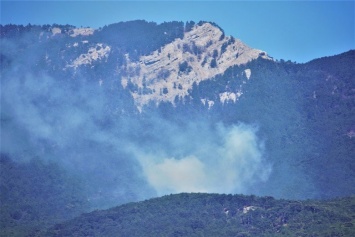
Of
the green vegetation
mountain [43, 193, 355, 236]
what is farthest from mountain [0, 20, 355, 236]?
mountain [43, 193, 355, 236]

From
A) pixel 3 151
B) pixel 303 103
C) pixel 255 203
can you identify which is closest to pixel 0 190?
pixel 3 151

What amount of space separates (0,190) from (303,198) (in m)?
50.8

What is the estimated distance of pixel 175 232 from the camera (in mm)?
137250

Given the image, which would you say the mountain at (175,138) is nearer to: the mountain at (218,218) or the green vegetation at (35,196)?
the green vegetation at (35,196)

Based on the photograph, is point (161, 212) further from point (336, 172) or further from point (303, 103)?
point (303, 103)

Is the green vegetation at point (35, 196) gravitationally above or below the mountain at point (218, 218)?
above

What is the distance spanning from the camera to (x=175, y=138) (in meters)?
183

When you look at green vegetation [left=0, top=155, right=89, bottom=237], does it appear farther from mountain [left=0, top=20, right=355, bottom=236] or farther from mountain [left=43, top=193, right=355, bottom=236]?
mountain [left=43, top=193, right=355, bottom=236]

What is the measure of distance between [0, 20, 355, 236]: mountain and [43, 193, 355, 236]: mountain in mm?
12308

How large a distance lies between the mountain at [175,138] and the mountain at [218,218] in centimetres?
1231

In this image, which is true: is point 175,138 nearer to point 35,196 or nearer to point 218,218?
point 35,196

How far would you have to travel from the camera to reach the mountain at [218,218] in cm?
13312

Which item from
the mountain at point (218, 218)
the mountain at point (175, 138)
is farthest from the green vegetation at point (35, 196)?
the mountain at point (218, 218)

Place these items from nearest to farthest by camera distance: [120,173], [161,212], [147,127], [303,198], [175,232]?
[175,232] → [161,212] → [303,198] → [120,173] → [147,127]
